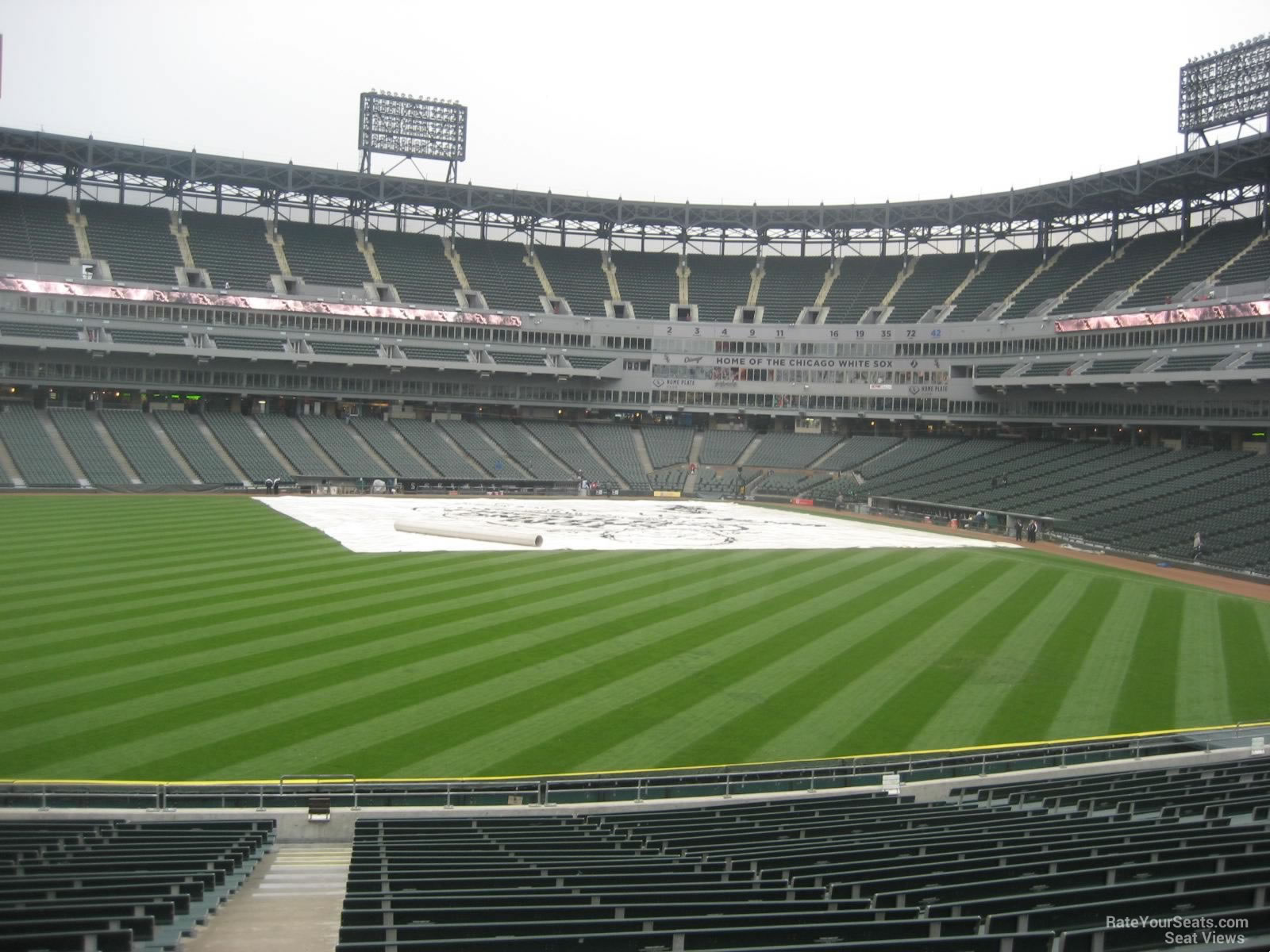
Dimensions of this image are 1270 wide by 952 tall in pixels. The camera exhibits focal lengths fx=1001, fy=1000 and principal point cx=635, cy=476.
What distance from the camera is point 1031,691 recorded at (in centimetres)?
2608

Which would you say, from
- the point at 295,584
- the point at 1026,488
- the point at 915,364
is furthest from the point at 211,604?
the point at 915,364

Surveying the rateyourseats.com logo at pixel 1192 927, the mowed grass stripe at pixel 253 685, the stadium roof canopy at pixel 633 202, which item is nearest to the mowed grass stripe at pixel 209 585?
the mowed grass stripe at pixel 253 685

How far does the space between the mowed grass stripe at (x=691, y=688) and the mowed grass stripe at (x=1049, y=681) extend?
556 cm

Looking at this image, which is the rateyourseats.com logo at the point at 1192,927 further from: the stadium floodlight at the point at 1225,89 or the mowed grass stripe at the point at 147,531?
the stadium floodlight at the point at 1225,89

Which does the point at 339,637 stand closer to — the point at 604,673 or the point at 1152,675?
the point at 604,673

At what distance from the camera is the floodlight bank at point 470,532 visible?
48906 millimetres

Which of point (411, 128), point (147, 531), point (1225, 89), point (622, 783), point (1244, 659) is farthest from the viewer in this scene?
point (411, 128)

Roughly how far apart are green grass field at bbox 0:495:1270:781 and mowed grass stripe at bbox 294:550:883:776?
3.6 inches

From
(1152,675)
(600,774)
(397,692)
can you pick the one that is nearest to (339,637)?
(397,692)

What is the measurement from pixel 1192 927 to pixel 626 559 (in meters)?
39.6

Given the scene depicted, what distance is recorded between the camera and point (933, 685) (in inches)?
1038

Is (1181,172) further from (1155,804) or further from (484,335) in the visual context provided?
(1155,804)

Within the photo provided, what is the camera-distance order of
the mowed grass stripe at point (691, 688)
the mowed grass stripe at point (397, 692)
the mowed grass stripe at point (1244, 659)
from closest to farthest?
the mowed grass stripe at point (397, 692) → the mowed grass stripe at point (691, 688) → the mowed grass stripe at point (1244, 659)

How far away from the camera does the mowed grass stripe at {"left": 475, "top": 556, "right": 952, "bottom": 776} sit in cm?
2072
